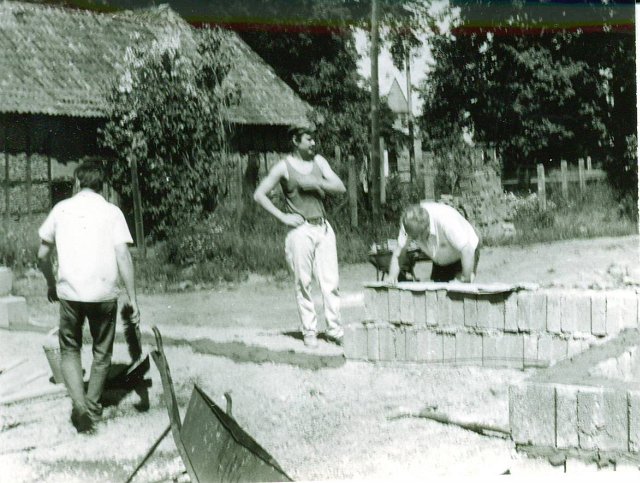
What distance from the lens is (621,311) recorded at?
15.3 ft

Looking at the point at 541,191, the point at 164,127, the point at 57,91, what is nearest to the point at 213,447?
the point at 164,127

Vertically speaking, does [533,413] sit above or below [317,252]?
below

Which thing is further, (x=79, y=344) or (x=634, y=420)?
(x=79, y=344)

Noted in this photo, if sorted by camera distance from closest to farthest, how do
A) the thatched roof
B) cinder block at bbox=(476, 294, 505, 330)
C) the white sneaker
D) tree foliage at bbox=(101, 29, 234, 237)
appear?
cinder block at bbox=(476, 294, 505, 330) → the white sneaker → the thatched roof → tree foliage at bbox=(101, 29, 234, 237)

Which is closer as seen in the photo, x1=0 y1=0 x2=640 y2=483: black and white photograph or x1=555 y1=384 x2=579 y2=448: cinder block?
x1=555 y1=384 x2=579 y2=448: cinder block

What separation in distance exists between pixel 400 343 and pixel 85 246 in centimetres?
200

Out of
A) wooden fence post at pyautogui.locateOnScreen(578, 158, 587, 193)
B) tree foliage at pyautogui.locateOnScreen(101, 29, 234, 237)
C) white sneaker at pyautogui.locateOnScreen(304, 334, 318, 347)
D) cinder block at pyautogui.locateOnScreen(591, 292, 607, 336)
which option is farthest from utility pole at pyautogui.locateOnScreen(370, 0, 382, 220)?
cinder block at pyautogui.locateOnScreen(591, 292, 607, 336)

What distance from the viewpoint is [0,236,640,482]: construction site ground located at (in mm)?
3684

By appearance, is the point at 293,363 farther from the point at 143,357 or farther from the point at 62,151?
the point at 62,151

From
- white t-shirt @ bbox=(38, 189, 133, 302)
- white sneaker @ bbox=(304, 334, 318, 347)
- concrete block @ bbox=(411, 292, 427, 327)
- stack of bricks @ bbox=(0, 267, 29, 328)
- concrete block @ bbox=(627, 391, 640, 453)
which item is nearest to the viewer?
concrete block @ bbox=(627, 391, 640, 453)

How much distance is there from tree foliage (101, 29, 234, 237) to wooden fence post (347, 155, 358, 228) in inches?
89.2

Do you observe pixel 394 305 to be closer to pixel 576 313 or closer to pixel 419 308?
pixel 419 308

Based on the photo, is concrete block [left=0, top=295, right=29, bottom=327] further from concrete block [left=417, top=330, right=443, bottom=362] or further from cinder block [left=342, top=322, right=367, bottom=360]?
concrete block [left=417, top=330, right=443, bottom=362]

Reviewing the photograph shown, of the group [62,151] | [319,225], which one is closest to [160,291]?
[62,151]
